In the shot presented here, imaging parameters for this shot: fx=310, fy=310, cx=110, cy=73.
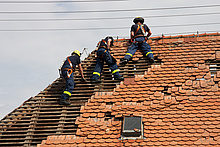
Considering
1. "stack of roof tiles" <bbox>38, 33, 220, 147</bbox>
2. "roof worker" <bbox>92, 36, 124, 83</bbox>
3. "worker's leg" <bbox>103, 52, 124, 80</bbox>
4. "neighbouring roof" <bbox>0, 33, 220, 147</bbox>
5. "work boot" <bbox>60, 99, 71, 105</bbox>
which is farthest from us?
"worker's leg" <bbox>103, 52, 124, 80</bbox>

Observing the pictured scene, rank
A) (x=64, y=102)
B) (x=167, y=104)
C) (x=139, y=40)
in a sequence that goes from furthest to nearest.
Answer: (x=139, y=40)
(x=64, y=102)
(x=167, y=104)

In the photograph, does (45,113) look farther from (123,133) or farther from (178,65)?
(178,65)

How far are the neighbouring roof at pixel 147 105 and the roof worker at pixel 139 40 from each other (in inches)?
8.3

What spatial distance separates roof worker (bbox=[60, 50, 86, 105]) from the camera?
9.65 metres

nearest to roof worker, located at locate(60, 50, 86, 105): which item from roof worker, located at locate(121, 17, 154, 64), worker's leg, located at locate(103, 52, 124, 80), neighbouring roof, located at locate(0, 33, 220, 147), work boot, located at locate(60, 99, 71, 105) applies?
work boot, located at locate(60, 99, 71, 105)

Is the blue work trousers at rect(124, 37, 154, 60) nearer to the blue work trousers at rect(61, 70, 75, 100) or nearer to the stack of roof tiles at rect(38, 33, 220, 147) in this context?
the stack of roof tiles at rect(38, 33, 220, 147)

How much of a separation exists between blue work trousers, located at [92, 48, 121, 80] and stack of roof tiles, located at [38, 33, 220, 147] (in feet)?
1.85

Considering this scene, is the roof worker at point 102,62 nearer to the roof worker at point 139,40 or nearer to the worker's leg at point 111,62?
the worker's leg at point 111,62

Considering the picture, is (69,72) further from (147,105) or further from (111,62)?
(147,105)

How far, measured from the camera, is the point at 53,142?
28.0 ft

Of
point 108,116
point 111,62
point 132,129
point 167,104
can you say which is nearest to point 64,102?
point 108,116

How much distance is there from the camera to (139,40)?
10.9 metres

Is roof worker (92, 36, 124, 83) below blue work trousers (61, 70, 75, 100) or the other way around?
the other way around

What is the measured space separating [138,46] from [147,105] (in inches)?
108
